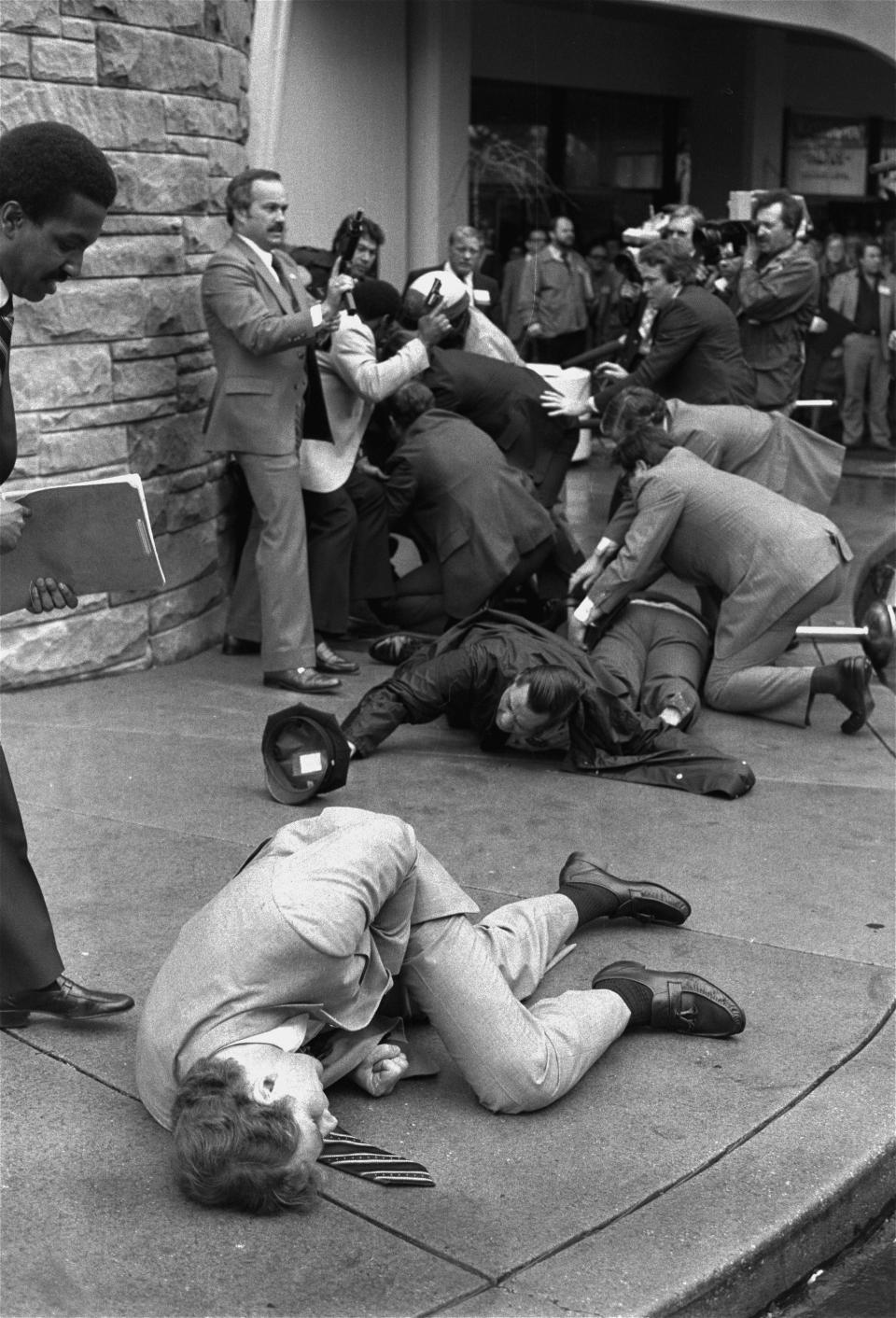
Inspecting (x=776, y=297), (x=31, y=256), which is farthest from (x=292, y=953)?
(x=776, y=297)

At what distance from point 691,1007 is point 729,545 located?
3.26 metres

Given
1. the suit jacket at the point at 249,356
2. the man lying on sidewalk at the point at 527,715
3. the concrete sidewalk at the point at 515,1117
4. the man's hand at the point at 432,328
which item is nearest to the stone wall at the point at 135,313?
the suit jacket at the point at 249,356

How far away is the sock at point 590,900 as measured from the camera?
4.43 meters

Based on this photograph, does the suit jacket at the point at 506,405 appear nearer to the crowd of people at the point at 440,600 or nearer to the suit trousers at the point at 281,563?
the crowd of people at the point at 440,600

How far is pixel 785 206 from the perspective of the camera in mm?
9156

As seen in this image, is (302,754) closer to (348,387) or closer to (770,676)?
(770,676)

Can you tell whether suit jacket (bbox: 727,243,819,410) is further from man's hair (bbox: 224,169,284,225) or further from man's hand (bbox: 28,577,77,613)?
man's hand (bbox: 28,577,77,613)

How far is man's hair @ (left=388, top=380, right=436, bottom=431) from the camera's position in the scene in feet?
25.8

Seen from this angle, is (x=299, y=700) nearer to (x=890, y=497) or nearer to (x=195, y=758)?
(x=195, y=758)

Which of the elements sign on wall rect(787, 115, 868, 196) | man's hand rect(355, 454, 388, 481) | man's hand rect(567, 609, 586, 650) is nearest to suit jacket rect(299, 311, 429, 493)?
man's hand rect(355, 454, 388, 481)

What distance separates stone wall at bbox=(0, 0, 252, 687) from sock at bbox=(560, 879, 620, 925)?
9.50 feet

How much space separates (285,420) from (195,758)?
66.9 inches

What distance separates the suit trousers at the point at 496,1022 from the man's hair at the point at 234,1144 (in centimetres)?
57

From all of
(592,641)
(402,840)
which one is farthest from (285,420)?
(402,840)
